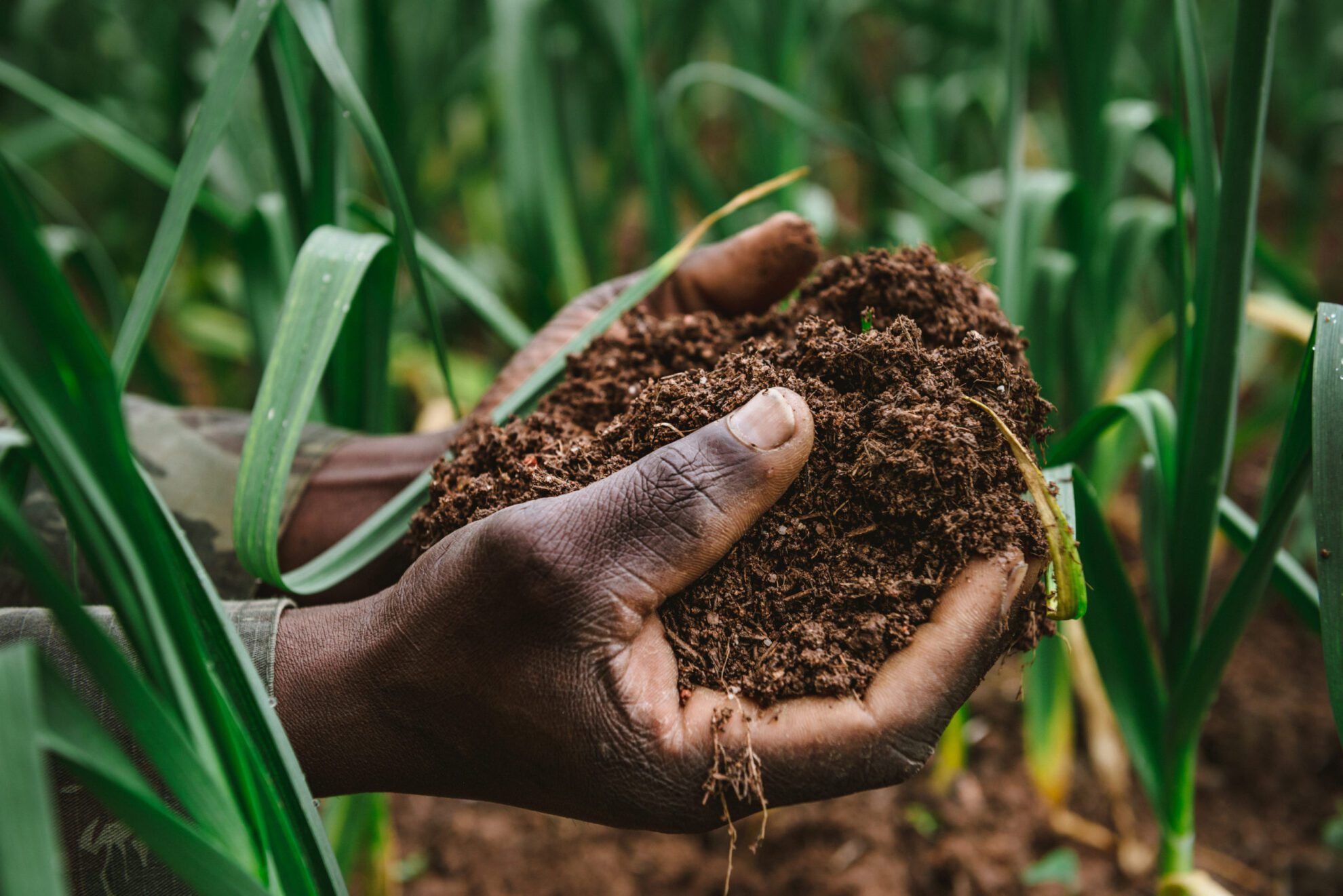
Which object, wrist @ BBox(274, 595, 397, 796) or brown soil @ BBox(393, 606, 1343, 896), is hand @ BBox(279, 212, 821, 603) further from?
brown soil @ BBox(393, 606, 1343, 896)

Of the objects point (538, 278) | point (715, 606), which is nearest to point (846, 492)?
point (715, 606)

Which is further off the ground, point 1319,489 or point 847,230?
point 1319,489

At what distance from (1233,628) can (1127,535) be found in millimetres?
1015

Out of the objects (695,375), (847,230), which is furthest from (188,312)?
(695,375)

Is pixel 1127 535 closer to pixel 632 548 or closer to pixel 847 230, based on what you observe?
pixel 847 230

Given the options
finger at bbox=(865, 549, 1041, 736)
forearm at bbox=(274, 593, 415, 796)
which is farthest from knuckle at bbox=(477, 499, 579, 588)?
finger at bbox=(865, 549, 1041, 736)

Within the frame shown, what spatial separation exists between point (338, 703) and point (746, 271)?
0.57m

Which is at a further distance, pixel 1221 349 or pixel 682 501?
pixel 1221 349

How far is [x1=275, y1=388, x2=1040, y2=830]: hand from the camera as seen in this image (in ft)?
1.78

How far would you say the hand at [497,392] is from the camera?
86 centimetres

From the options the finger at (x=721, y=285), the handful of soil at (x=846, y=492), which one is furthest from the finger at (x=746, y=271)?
the handful of soil at (x=846, y=492)

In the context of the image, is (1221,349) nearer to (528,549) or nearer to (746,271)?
(746,271)

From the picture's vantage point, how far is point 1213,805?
1.17 meters

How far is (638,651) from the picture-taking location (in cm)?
57
